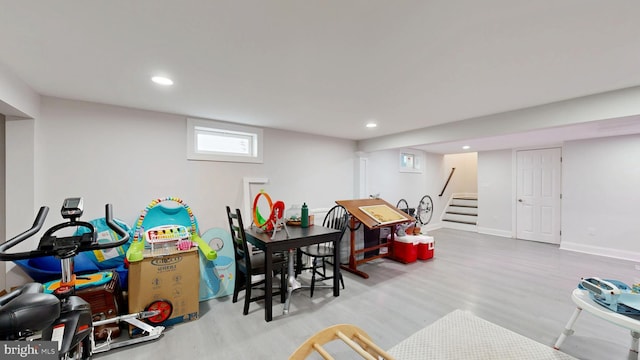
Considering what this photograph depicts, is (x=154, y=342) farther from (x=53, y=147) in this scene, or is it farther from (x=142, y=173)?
(x=53, y=147)

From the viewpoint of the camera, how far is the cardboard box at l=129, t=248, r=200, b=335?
89.0 inches

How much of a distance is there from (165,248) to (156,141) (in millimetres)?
1434

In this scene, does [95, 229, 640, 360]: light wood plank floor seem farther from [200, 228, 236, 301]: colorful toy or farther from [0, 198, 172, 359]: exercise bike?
[0, 198, 172, 359]: exercise bike

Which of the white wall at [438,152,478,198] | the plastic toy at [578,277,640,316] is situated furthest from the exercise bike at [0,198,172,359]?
the white wall at [438,152,478,198]

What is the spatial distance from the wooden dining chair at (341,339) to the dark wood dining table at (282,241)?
1216 mm

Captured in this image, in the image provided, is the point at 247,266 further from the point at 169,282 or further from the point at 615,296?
the point at 615,296

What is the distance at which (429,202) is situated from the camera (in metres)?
7.30

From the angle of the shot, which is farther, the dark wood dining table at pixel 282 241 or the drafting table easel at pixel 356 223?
the drafting table easel at pixel 356 223

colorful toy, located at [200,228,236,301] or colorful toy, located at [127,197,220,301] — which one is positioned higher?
colorful toy, located at [127,197,220,301]

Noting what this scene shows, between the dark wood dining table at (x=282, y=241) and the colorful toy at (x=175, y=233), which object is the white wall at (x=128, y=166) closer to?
the colorful toy at (x=175, y=233)

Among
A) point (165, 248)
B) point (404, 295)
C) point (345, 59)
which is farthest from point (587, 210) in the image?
point (165, 248)

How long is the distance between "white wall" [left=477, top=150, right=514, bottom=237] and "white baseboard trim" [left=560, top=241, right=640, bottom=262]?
1.19m
